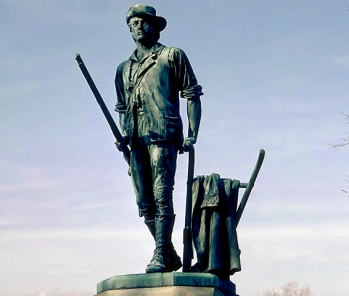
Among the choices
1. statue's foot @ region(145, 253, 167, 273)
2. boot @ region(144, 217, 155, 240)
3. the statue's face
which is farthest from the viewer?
the statue's face

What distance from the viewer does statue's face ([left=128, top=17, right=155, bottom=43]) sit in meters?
Result: 11.0

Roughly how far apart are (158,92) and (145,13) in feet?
3.25

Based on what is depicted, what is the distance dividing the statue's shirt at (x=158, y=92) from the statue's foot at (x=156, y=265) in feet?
4.43

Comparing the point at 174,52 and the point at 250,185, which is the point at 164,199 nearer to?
the point at 250,185

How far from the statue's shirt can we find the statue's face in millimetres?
164

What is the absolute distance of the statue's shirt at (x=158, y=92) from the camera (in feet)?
35.1

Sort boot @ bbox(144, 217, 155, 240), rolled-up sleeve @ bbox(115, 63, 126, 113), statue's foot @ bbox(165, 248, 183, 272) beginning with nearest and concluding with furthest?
statue's foot @ bbox(165, 248, 183, 272) → boot @ bbox(144, 217, 155, 240) → rolled-up sleeve @ bbox(115, 63, 126, 113)

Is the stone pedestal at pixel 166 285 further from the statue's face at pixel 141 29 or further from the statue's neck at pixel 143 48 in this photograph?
the statue's face at pixel 141 29

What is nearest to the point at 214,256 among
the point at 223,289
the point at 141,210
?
the point at 223,289

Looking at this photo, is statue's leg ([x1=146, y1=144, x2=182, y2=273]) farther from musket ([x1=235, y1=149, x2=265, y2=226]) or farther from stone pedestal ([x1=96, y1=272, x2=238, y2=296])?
musket ([x1=235, y1=149, x2=265, y2=226])

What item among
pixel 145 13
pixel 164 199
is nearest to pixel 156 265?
pixel 164 199

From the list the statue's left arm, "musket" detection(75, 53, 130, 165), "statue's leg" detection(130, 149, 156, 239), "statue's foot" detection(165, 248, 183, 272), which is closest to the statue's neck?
the statue's left arm

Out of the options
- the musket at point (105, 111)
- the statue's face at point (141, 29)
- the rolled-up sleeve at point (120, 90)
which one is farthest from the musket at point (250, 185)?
the statue's face at point (141, 29)

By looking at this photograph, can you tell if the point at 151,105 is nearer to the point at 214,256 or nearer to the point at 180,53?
the point at 180,53
